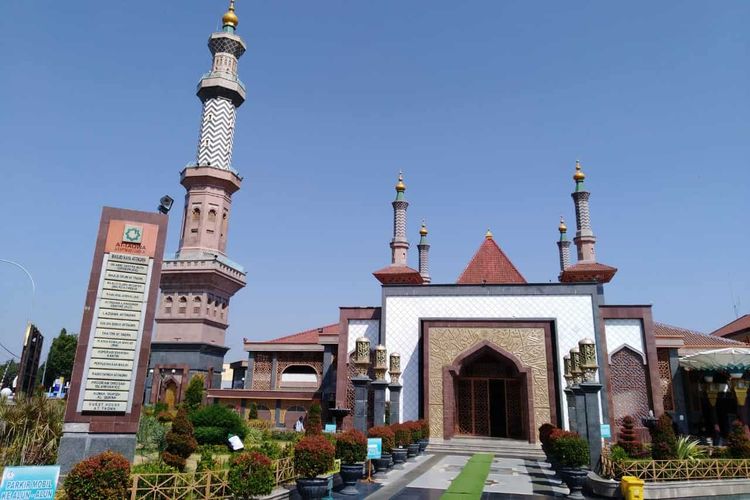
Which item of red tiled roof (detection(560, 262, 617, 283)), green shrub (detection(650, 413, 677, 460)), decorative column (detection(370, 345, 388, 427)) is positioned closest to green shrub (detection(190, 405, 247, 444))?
decorative column (detection(370, 345, 388, 427))

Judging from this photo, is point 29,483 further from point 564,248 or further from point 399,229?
point 564,248

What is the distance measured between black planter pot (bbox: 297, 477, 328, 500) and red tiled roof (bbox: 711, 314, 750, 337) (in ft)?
122

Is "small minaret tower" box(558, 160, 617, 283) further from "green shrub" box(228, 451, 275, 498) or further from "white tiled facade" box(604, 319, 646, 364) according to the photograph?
"green shrub" box(228, 451, 275, 498)

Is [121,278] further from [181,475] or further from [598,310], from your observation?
[598,310]

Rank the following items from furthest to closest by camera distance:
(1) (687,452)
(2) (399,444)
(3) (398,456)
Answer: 1. (2) (399,444)
2. (3) (398,456)
3. (1) (687,452)

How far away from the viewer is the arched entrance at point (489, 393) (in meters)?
20.7

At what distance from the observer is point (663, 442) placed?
11344mm

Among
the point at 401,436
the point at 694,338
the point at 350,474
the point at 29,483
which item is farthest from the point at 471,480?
the point at 694,338

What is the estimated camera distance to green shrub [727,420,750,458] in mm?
11852

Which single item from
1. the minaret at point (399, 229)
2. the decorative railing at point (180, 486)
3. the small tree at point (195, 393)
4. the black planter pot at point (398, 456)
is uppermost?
the minaret at point (399, 229)

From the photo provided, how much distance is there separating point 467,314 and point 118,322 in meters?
14.4

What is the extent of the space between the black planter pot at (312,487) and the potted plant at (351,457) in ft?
4.79

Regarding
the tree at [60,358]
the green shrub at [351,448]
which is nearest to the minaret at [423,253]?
the green shrub at [351,448]

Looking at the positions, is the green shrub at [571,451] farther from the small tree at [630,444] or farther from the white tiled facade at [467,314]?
the white tiled facade at [467,314]
